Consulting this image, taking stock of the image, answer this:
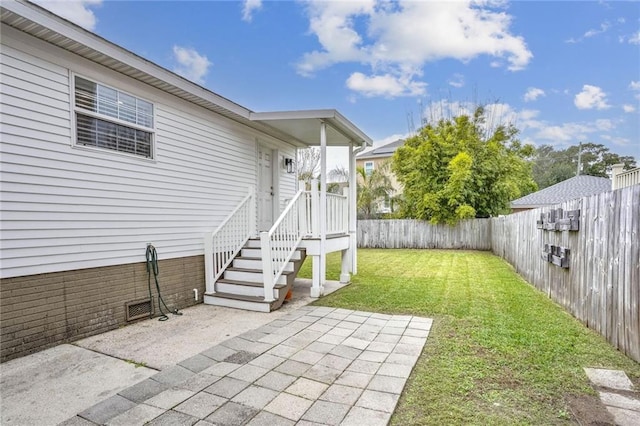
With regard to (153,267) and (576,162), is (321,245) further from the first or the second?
(576,162)

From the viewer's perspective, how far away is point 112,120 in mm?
4543

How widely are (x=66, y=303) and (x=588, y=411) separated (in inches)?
202

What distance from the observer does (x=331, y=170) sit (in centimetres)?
2723

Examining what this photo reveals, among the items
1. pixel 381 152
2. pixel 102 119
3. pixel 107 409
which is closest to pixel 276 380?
pixel 107 409

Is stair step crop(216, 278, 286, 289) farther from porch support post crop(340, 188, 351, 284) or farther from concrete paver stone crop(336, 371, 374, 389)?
concrete paver stone crop(336, 371, 374, 389)

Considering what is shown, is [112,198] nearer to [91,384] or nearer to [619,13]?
[91,384]

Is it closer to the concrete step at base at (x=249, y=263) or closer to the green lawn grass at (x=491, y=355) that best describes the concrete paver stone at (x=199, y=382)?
the green lawn grass at (x=491, y=355)

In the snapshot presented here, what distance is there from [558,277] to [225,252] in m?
5.77

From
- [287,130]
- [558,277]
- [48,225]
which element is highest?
[287,130]

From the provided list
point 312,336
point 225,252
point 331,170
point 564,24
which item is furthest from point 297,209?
point 331,170

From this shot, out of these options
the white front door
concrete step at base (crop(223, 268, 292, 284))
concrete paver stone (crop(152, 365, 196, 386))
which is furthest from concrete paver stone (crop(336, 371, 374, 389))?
the white front door

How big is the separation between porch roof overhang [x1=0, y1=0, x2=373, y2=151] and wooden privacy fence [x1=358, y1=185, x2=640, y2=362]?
413cm

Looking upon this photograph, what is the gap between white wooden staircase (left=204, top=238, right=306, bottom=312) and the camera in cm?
547

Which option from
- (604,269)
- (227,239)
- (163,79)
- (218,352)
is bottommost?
(218,352)
